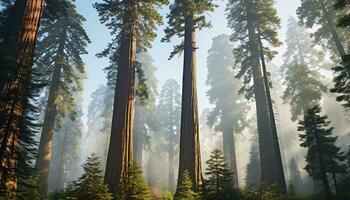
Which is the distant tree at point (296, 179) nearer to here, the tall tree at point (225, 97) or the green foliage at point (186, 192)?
the tall tree at point (225, 97)

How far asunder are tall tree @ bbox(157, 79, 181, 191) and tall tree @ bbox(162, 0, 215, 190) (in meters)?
30.8

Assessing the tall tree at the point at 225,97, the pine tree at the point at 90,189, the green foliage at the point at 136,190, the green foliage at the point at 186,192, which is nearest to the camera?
the pine tree at the point at 90,189

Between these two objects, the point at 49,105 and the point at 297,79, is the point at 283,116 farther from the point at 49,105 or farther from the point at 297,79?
the point at 49,105

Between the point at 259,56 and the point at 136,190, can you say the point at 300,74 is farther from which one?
the point at 136,190

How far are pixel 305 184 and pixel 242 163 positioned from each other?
26.2m

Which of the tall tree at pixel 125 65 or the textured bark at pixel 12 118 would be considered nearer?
the textured bark at pixel 12 118

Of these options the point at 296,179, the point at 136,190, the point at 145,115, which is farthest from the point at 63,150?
the point at 136,190

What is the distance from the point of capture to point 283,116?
5812cm

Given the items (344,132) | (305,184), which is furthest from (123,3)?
(344,132)

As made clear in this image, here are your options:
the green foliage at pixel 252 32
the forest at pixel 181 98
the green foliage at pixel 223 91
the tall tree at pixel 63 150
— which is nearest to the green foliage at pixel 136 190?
the forest at pixel 181 98

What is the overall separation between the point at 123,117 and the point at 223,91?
23757 millimetres

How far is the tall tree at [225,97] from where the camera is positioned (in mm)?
31008

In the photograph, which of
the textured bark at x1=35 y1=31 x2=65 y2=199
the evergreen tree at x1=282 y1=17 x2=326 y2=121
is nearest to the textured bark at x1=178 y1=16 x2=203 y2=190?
the textured bark at x1=35 y1=31 x2=65 y2=199

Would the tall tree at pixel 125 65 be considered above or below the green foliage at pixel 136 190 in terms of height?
above
